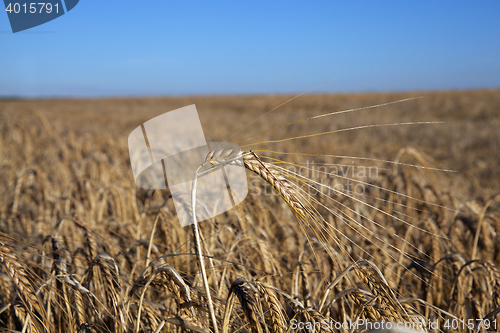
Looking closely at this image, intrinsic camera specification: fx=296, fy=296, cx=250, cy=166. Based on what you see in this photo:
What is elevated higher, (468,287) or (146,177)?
(146,177)

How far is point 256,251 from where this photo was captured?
1521 mm

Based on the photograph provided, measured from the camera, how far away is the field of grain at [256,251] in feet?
2.92

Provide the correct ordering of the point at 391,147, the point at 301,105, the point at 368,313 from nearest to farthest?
1. the point at 368,313
2. the point at 391,147
3. the point at 301,105

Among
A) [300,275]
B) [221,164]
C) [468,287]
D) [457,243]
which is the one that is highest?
[221,164]

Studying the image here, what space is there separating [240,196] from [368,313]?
1367 mm

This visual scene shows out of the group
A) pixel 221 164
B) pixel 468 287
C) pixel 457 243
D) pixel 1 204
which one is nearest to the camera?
pixel 221 164

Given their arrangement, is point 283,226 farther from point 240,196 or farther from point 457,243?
point 457,243

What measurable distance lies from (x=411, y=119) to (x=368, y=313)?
15543mm

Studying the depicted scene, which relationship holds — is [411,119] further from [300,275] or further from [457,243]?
[300,275]

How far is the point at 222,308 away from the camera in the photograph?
1080mm

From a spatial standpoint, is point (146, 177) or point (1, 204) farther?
point (146, 177)

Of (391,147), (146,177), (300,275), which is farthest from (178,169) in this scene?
(391,147)

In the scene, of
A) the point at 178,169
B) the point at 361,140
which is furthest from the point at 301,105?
the point at 178,169

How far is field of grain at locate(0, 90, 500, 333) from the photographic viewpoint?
89cm
